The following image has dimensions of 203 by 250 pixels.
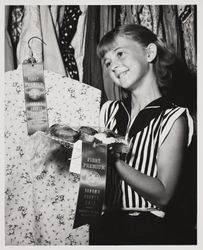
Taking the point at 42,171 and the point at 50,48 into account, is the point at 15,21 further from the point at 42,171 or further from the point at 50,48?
the point at 42,171

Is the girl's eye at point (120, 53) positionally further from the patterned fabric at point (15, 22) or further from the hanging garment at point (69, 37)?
the patterned fabric at point (15, 22)

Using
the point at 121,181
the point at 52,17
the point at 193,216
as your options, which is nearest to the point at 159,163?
the point at 121,181

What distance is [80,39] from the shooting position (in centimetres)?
188

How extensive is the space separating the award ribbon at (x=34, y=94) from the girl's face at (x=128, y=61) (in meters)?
0.37

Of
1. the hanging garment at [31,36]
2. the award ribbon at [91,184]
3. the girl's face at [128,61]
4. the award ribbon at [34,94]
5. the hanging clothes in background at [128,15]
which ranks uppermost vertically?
the hanging clothes in background at [128,15]

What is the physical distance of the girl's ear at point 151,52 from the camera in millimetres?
1856

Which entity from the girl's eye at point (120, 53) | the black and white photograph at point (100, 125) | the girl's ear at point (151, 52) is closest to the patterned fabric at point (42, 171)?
the black and white photograph at point (100, 125)

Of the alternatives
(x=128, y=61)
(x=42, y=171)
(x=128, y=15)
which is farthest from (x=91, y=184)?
(x=128, y=15)

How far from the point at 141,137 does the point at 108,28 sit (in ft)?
1.94

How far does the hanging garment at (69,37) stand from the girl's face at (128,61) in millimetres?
191

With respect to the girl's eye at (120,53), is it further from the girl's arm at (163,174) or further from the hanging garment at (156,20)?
the girl's arm at (163,174)

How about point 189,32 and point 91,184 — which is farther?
point 189,32

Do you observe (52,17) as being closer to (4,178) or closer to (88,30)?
(88,30)

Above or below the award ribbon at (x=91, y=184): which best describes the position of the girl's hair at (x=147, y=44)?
above
